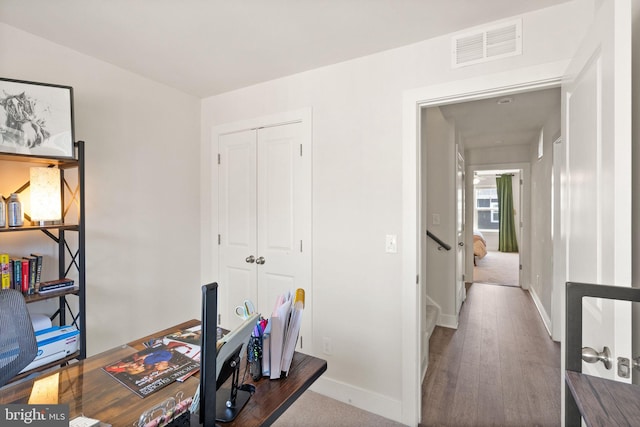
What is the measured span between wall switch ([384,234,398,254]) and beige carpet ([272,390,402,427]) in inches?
42.4

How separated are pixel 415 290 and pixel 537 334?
2.38 meters

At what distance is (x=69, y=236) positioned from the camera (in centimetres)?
200

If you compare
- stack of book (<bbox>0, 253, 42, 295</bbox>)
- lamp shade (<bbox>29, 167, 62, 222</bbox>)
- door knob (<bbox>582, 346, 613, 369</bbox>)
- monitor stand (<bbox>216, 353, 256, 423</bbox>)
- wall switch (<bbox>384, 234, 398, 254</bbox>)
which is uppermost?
lamp shade (<bbox>29, 167, 62, 222</bbox>)

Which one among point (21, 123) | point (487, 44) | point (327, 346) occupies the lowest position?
point (327, 346)

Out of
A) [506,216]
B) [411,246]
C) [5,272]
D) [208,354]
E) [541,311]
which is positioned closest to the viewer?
[208,354]

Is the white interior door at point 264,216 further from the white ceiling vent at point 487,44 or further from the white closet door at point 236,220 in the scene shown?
the white ceiling vent at point 487,44

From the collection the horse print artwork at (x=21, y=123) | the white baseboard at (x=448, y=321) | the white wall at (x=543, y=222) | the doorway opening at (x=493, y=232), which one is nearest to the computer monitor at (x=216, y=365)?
the horse print artwork at (x=21, y=123)

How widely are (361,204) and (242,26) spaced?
1.29m

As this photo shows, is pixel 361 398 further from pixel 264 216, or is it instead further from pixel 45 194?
pixel 45 194

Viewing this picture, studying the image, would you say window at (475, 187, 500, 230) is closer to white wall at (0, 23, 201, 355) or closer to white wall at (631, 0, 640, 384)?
white wall at (0, 23, 201, 355)

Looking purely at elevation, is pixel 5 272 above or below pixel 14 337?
above

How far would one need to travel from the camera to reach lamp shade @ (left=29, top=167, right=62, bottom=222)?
5.60 feet

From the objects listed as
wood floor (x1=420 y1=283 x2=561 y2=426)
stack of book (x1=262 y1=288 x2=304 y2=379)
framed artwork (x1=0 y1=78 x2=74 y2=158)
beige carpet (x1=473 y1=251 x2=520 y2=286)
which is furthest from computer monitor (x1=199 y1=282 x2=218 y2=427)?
beige carpet (x1=473 y1=251 x2=520 y2=286)

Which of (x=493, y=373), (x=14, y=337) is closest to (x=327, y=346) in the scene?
(x=493, y=373)
